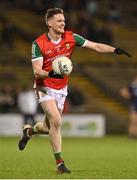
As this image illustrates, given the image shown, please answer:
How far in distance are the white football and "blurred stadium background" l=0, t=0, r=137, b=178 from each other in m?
16.8

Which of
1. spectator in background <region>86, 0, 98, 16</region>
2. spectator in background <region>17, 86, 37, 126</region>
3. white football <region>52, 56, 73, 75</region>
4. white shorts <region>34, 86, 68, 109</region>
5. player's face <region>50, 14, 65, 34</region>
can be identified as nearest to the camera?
white football <region>52, 56, 73, 75</region>

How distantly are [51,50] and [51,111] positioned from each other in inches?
37.3

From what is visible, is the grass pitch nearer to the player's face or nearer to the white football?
the white football

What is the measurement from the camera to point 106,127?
98.1 feet

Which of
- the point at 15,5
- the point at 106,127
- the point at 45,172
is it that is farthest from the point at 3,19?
the point at 45,172

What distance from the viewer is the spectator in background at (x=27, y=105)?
90.1ft

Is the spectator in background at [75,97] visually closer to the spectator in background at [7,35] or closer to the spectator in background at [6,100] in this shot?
the spectator in background at [6,100]

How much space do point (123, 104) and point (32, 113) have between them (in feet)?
19.7

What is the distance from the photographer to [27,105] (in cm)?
2786

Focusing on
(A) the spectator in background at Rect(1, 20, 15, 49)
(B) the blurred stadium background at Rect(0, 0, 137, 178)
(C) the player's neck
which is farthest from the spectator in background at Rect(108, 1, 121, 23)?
(C) the player's neck

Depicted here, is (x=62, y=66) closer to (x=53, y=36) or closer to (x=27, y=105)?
(x=53, y=36)

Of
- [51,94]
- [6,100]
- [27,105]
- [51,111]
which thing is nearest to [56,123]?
[51,111]

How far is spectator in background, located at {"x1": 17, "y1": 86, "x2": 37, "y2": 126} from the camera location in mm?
27453

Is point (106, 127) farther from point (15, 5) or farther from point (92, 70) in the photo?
point (15, 5)
